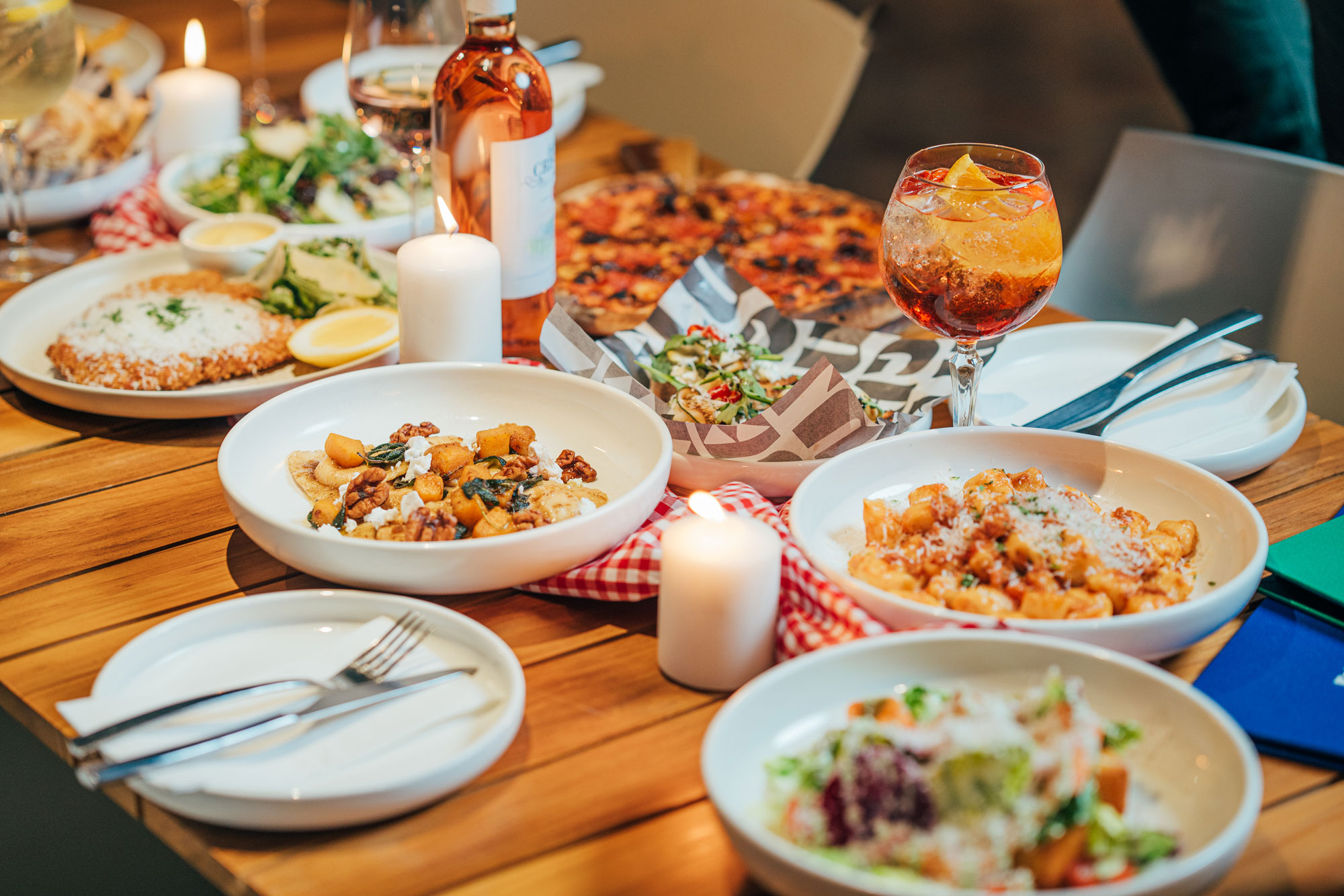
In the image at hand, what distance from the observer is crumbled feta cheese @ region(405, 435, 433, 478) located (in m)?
1.24

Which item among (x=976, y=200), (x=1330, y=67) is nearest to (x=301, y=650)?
(x=976, y=200)

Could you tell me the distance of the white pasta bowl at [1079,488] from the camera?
100 cm

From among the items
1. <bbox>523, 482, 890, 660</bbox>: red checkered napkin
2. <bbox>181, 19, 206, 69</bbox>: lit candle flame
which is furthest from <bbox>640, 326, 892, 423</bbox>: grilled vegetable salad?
<bbox>181, 19, 206, 69</bbox>: lit candle flame

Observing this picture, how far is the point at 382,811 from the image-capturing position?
0.88 meters

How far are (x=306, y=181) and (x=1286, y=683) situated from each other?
5.87ft

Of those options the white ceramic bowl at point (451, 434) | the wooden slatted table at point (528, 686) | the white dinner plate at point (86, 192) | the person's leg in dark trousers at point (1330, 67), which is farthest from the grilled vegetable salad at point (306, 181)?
the person's leg in dark trousers at point (1330, 67)

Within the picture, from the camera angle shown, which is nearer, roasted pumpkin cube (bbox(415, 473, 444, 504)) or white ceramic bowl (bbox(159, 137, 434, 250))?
roasted pumpkin cube (bbox(415, 473, 444, 504))

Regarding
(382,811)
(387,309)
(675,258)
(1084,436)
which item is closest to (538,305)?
(387,309)

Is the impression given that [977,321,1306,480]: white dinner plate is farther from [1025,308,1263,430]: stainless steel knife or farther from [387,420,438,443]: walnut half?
[387,420,438,443]: walnut half

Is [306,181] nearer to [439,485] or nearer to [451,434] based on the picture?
[451,434]

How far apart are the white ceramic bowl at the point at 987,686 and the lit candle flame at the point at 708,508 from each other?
166 mm

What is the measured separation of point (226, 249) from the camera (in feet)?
5.90

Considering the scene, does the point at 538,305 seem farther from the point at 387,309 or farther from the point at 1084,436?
the point at 1084,436

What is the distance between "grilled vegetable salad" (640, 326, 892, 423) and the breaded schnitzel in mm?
537
